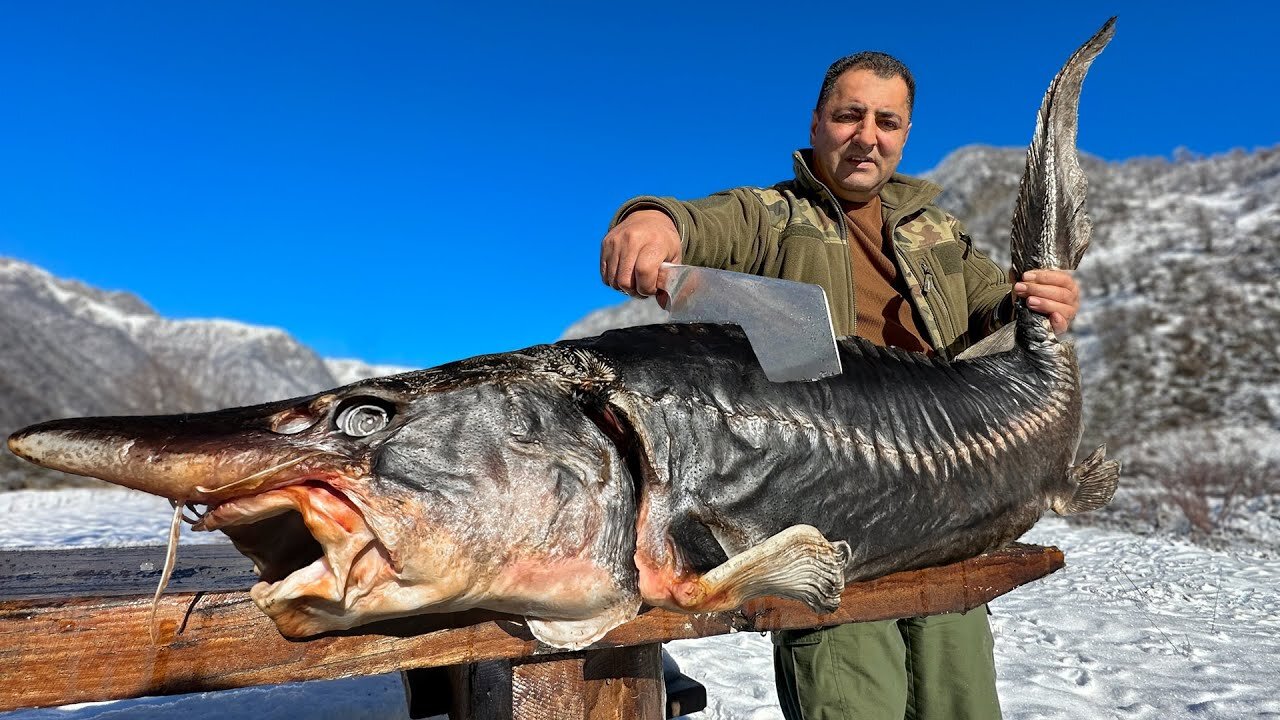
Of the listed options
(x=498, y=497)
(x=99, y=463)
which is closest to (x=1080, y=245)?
(x=498, y=497)

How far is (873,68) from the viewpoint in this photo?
2359mm

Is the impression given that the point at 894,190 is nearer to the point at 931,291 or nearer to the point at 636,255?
the point at 931,291

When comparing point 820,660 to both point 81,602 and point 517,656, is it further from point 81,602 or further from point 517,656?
point 81,602

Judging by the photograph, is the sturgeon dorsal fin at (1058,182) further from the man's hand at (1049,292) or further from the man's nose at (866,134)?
the man's nose at (866,134)

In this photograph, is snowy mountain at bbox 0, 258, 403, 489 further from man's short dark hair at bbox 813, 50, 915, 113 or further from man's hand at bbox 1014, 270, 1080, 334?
man's hand at bbox 1014, 270, 1080, 334

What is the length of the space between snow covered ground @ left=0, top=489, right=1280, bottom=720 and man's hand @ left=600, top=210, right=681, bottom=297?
2.61 m

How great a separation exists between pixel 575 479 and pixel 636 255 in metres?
0.58

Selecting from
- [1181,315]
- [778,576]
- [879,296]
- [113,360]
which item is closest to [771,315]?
[778,576]

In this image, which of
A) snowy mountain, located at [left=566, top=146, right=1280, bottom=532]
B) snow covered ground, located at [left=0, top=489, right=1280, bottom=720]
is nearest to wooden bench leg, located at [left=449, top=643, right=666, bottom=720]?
snow covered ground, located at [left=0, top=489, right=1280, bottom=720]

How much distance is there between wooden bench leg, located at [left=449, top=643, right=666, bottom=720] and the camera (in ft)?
5.53

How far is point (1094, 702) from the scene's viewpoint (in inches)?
145

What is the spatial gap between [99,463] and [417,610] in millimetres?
492

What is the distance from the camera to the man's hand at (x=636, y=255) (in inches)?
63.9

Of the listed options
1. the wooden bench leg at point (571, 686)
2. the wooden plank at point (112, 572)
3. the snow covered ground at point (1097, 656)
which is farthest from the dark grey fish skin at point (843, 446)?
the snow covered ground at point (1097, 656)
